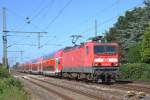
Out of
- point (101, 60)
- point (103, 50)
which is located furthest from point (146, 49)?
point (101, 60)

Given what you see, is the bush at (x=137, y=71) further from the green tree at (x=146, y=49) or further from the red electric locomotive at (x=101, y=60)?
the red electric locomotive at (x=101, y=60)

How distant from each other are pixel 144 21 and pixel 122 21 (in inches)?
1144

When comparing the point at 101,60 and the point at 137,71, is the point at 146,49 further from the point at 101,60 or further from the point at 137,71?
the point at 101,60

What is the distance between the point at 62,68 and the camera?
5159cm

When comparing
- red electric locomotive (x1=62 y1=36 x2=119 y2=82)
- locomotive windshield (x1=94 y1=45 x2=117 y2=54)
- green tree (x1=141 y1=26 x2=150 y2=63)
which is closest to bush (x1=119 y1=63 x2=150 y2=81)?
green tree (x1=141 y1=26 x2=150 y2=63)

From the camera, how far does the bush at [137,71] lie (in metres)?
47.2

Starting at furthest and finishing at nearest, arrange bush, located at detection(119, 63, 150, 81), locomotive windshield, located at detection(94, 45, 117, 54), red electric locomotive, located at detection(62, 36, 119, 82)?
1. bush, located at detection(119, 63, 150, 81)
2. locomotive windshield, located at detection(94, 45, 117, 54)
3. red electric locomotive, located at detection(62, 36, 119, 82)

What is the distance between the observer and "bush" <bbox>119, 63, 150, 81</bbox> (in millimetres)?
47156

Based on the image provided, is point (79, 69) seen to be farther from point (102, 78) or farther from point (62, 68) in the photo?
point (62, 68)

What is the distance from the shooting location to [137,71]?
48.4 metres

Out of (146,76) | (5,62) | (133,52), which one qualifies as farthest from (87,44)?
(133,52)

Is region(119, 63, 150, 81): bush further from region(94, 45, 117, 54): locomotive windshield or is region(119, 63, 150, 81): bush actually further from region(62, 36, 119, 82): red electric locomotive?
region(94, 45, 117, 54): locomotive windshield

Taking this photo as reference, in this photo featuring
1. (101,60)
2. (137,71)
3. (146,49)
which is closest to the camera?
(101,60)

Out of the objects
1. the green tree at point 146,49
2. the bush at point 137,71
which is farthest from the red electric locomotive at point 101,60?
the green tree at point 146,49
